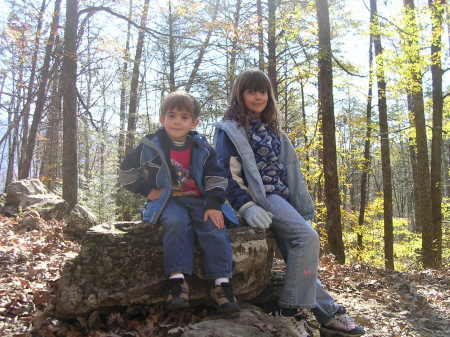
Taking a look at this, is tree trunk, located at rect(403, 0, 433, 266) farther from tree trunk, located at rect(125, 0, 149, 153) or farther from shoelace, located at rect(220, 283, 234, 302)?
tree trunk, located at rect(125, 0, 149, 153)

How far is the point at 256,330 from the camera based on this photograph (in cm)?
263

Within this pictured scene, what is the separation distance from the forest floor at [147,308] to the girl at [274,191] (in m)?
0.86

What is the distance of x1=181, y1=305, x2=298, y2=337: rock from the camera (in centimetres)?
246

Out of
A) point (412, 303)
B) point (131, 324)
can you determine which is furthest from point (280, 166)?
point (412, 303)

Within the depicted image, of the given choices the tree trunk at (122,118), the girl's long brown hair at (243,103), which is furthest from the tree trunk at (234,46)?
the girl's long brown hair at (243,103)

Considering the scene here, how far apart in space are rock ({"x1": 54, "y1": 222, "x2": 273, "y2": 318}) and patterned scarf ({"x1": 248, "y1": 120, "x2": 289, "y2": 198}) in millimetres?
564

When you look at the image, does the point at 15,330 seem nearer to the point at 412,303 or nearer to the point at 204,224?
the point at 204,224

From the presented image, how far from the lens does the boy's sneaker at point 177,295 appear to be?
2.54m

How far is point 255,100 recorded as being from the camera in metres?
3.29

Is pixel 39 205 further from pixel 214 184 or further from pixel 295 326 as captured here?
pixel 295 326

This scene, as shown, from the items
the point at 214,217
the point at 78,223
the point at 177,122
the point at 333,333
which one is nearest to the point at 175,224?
the point at 214,217

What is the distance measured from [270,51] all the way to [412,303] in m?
7.45

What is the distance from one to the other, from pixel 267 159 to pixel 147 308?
5.27 feet

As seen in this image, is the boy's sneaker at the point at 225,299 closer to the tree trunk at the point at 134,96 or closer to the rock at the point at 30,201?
the rock at the point at 30,201
